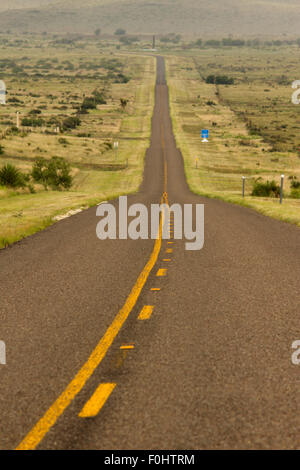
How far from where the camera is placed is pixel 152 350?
6133mm

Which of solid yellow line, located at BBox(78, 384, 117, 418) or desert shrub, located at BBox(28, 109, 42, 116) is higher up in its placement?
desert shrub, located at BBox(28, 109, 42, 116)

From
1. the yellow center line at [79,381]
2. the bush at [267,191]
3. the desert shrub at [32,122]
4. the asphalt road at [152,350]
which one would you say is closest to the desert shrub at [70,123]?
the desert shrub at [32,122]

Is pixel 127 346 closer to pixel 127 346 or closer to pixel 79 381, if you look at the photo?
pixel 127 346

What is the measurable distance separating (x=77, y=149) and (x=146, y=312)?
73.2 metres

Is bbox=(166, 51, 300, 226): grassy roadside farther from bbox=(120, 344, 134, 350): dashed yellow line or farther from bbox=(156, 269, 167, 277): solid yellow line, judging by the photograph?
bbox=(120, 344, 134, 350): dashed yellow line

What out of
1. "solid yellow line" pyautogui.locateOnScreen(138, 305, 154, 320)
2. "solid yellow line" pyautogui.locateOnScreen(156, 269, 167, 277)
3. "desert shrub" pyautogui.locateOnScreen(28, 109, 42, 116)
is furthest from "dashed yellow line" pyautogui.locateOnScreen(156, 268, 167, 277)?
"desert shrub" pyautogui.locateOnScreen(28, 109, 42, 116)

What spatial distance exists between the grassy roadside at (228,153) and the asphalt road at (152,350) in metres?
9.58

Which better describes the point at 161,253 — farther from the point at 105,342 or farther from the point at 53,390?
the point at 53,390

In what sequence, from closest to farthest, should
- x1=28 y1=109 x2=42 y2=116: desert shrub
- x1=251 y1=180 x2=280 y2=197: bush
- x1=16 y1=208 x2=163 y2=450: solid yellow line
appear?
x1=16 y1=208 x2=163 y2=450: solid yellow line < x1=251 y1=180 x2=280 y2=197: bush < x1=28 y1=109 x2=42 y2=116: desert shrub

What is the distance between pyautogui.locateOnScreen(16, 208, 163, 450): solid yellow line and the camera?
172 inches

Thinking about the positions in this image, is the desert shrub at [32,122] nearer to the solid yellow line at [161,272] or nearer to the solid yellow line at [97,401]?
the solid yellow line at [161,272]

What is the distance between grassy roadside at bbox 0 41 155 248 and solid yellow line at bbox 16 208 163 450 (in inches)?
290
